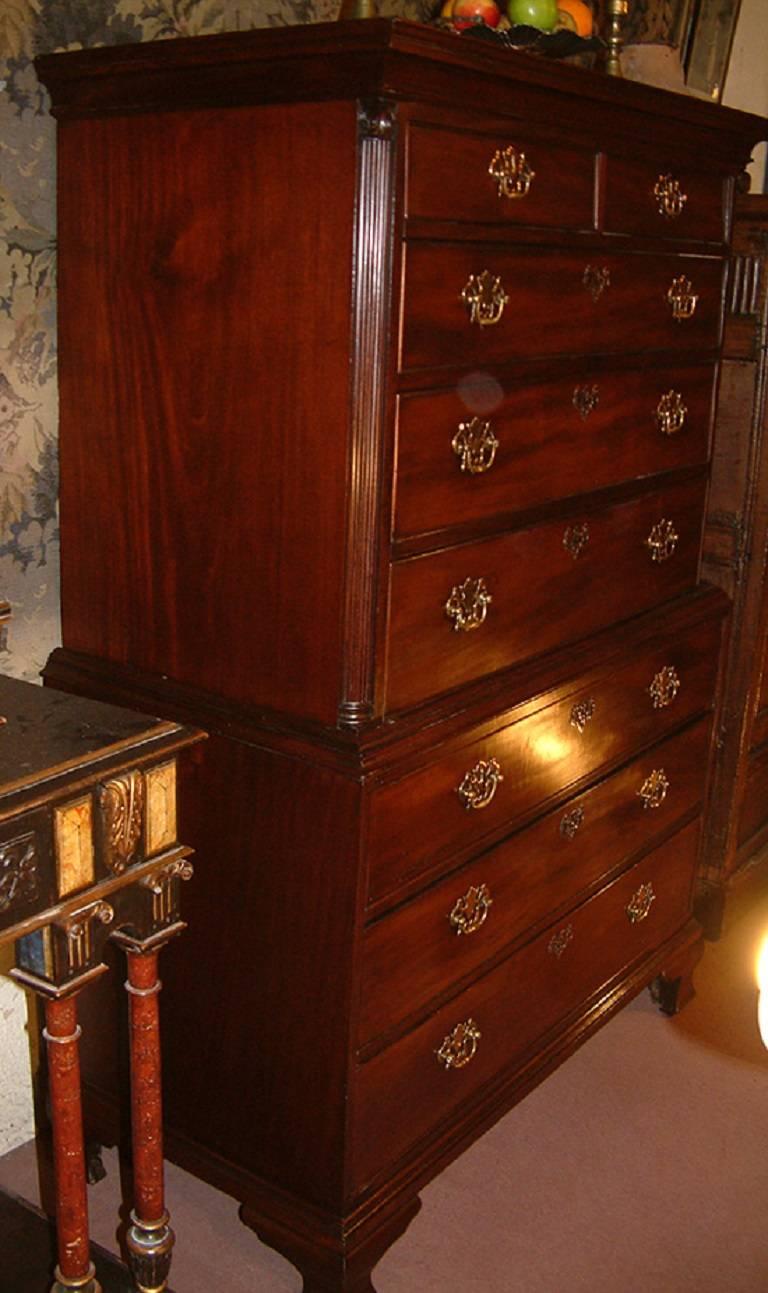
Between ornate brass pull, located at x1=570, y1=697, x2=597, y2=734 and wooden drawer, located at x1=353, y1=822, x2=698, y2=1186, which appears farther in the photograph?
ornate brass pull, located at x1=570, y1=697, x2=597, y2=734

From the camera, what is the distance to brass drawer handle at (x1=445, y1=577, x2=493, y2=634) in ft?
6.55

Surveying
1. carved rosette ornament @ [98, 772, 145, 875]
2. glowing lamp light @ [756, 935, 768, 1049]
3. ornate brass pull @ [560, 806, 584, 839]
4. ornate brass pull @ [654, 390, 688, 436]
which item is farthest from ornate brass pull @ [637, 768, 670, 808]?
glowing lamp light @ [756, 935, 768, 1049]

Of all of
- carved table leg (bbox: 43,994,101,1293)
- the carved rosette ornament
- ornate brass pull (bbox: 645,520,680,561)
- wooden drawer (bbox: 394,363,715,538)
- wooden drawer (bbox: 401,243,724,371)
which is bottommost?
carved table leg (bbox: 43,994,101,1293)

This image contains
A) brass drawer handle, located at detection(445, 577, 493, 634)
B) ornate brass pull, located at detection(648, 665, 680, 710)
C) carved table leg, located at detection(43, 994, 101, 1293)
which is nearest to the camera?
carved table leg, located at detection(43, 994, 101, 1293)

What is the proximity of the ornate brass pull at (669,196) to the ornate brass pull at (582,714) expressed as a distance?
87cm

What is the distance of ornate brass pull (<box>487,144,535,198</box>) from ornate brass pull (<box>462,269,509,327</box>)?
0.12 m

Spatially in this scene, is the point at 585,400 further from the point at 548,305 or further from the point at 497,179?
the point at 497,179

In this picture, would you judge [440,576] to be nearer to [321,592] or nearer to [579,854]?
[321,592]

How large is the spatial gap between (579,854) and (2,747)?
4.18ft

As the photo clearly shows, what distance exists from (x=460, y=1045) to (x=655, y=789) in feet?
2.40

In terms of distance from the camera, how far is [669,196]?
2312 millimetres

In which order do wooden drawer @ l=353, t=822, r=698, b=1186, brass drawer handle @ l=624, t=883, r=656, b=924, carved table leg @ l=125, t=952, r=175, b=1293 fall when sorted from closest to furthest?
1. carved table leg @ l=125, t=952, r=175, b=1293
2. wooden drawer @ l=353, t=822, r=698, b=1186
3. brass drawer handle @ l=624, t=883, r=656, b=924

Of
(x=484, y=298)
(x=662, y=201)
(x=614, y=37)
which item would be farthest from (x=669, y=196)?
(x=484, y=298)

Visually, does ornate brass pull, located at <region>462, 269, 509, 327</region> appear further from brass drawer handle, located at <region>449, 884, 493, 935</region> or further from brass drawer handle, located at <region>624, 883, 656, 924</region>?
brass drawer handle, located at <region>624, 883, 656, 924</region>
